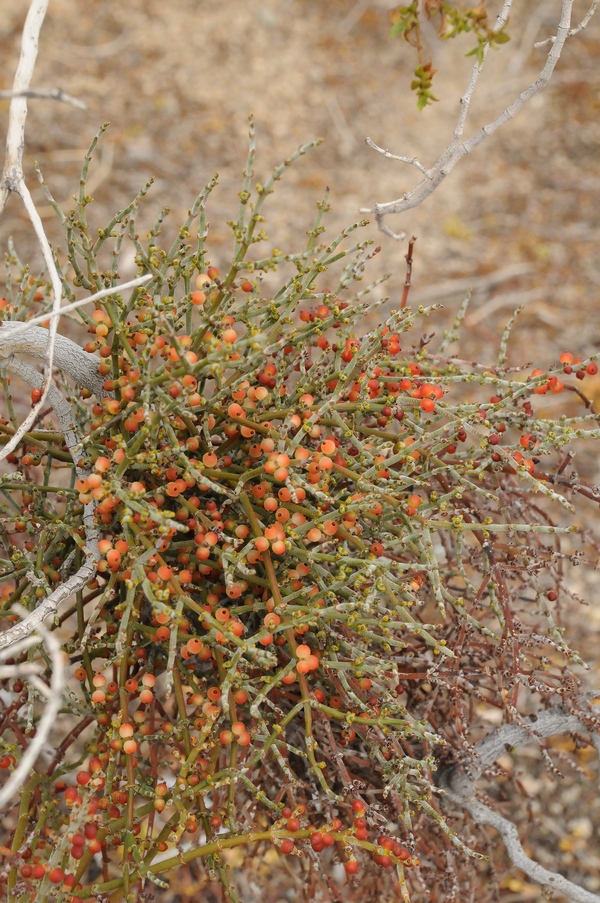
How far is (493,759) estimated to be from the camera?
5.98ft

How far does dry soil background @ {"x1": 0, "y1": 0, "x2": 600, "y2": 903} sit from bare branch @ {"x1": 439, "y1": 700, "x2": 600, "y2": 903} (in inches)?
90.8

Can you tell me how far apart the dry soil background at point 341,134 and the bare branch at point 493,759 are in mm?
2307

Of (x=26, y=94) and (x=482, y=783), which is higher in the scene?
(x=26, y=94)

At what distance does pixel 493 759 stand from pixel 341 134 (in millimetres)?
3825

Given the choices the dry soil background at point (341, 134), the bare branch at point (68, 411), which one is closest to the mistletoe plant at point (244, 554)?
the bare branch at point (68, 411)

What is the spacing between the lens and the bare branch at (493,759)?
1.73 metres

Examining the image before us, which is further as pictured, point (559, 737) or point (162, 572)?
point (559, 737)

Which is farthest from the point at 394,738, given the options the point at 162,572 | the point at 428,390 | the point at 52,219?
the point at 52,219

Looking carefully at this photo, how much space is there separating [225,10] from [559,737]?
4665 millimetres

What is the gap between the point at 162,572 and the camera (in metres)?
1.26

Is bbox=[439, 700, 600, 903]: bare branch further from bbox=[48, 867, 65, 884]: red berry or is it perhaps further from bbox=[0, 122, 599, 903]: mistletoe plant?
bbox=[48, 867, 65, 884]: red berry

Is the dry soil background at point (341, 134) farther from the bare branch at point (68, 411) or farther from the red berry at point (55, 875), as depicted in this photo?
the red berry at point (55, 875)

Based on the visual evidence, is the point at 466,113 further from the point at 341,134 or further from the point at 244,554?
the point at 341,134

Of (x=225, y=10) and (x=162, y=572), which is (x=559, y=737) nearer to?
(x=162, y=572)
